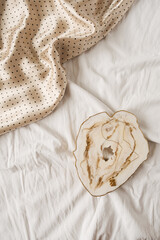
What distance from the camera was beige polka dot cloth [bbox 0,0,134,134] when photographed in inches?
33.1

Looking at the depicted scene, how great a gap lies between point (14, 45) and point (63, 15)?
20 cm

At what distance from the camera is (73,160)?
77cm

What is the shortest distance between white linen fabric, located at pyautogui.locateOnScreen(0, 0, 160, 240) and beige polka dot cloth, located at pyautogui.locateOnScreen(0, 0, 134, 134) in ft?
0.11

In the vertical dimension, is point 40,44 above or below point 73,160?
above

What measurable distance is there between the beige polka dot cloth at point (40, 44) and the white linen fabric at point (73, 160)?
0.11 feet

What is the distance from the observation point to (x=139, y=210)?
70cm

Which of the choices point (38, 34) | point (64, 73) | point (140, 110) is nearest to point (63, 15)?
point (38, 34)

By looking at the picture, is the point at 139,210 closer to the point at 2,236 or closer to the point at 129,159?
the point at 129,159

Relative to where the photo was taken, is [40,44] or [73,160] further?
[40,44]

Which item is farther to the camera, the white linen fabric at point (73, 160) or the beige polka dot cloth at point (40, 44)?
the beige polka dot cloth at point (40, 44)

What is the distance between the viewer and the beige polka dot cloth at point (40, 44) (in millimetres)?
842

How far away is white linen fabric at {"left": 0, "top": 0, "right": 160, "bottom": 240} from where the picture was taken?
69cm

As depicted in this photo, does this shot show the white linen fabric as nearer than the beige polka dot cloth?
Yes

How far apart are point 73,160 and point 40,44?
16.2 inches
